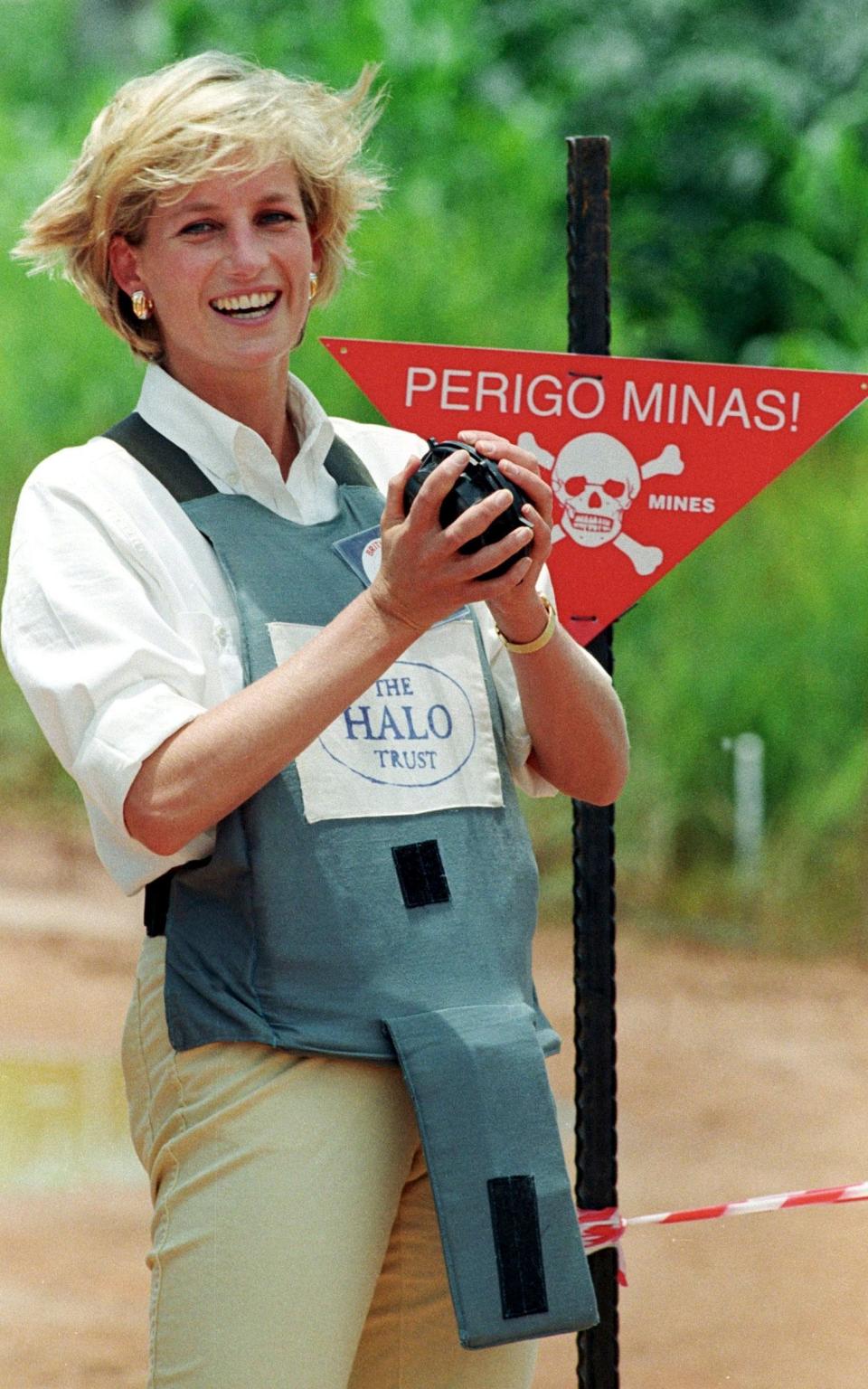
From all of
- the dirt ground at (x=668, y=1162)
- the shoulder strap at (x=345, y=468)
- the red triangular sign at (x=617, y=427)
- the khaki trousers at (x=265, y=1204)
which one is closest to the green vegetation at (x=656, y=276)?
the dirt ground at (x=668, y=1162)

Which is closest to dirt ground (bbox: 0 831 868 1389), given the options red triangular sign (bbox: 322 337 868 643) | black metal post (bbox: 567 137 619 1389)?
black metal post (bbox: 567 137 619 1389)

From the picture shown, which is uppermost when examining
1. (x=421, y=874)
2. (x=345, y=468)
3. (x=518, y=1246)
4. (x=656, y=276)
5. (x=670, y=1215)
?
(x=656, y=276)

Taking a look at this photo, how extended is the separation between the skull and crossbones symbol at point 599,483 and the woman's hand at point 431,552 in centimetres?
61

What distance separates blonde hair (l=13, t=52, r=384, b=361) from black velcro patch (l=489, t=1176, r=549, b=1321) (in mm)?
719

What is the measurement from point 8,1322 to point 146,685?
6.70 ft

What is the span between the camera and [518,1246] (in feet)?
4.35

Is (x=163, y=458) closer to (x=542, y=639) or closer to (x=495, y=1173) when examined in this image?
(x=542, y=639)

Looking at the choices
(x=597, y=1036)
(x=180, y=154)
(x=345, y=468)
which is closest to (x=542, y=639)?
(x=345, y=468)

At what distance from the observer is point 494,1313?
1.30 m

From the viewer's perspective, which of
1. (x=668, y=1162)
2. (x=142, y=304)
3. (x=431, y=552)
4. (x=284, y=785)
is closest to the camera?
(x=431, y=552)

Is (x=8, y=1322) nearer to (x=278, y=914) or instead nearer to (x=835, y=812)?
(x=278, y=914)

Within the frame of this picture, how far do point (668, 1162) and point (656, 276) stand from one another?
13.8 ft

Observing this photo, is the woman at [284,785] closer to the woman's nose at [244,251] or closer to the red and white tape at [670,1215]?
the woman's nose at [244,251]

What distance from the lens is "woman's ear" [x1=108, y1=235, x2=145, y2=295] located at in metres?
1.42
